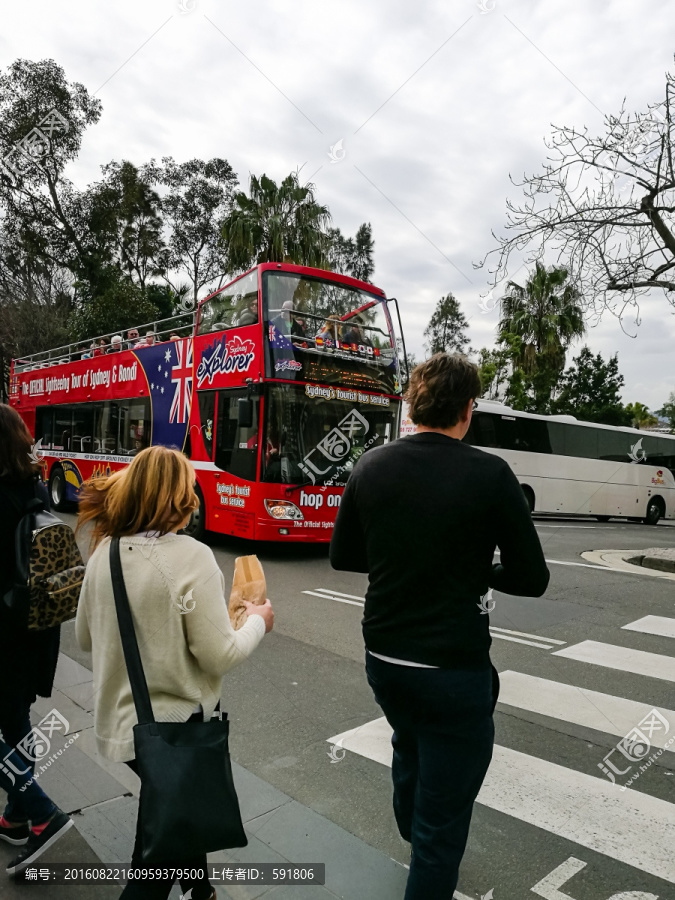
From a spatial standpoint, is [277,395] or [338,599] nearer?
[338,599]

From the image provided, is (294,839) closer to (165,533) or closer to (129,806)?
(129,806)

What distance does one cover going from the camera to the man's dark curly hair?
2123 mm

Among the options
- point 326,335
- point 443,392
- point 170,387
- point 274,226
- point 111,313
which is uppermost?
point 274,226

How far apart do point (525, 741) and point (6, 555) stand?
3.06 meters

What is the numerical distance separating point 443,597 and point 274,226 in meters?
25.2

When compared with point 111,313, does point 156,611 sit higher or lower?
lower

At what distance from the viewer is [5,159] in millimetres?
26344

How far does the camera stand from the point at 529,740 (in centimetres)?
400

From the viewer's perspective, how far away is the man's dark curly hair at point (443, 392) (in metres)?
2.12

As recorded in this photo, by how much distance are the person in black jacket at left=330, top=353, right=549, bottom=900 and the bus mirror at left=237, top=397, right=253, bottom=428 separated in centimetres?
756

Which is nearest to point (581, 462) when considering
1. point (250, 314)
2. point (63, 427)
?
point (250, 314)

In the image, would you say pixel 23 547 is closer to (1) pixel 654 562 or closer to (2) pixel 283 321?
(2) pixel 283 321

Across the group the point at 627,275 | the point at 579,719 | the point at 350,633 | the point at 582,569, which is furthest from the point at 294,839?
the point at 627,275

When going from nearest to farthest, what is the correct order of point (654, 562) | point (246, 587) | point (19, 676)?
1. point (246, 587)
2. point (19, 676)
3. point (654, 562)
